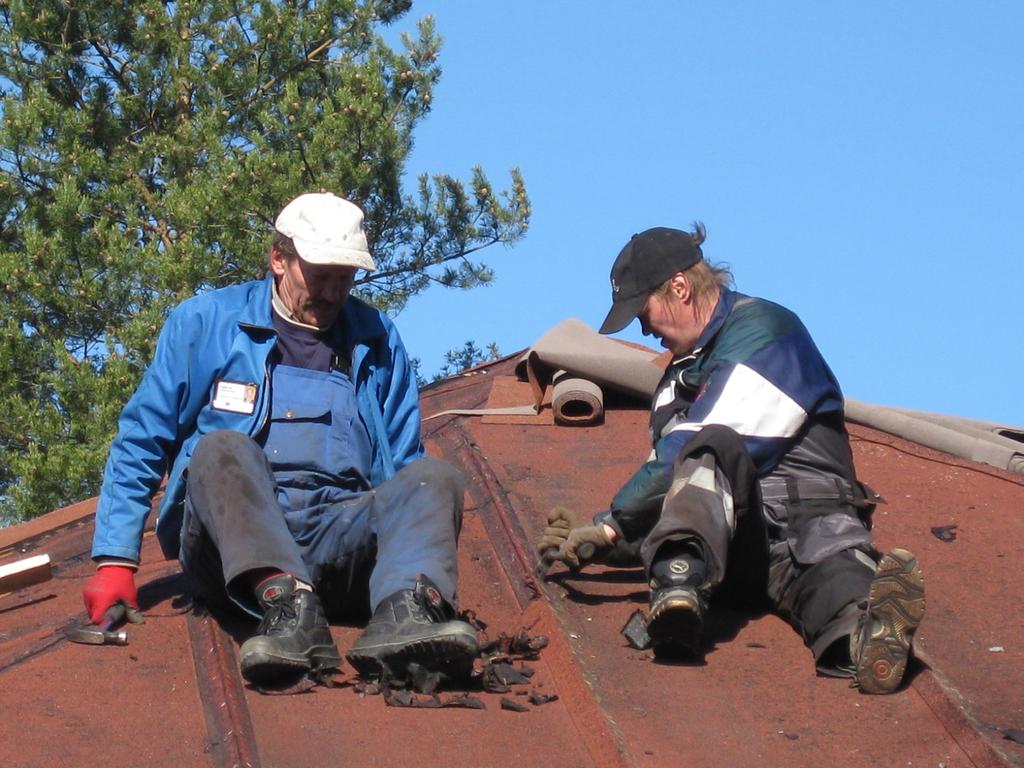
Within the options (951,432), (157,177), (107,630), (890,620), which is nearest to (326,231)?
(107,630)

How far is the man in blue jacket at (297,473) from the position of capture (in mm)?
3139

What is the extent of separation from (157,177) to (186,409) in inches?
374

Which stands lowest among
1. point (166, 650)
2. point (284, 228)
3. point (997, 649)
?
point (997, 649)

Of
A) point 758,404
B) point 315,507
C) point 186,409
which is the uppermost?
point 186,409

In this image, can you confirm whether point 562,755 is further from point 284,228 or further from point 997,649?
point 284,228

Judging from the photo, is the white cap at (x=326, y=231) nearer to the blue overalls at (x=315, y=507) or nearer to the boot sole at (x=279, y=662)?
the blue overalls at (x=315, y=507)

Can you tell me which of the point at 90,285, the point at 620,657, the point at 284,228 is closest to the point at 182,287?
the point at 90,285

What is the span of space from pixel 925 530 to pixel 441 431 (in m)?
1.90

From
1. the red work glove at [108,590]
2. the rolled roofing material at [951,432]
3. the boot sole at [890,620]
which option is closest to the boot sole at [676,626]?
the boot sole at [890,620]

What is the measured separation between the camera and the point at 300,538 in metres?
3.53

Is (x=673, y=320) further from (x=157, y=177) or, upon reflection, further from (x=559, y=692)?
(x=157, y=177)

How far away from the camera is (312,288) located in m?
3.74

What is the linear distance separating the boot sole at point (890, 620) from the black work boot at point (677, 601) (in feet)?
1.22

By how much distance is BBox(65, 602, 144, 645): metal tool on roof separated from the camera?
3.31 metres
